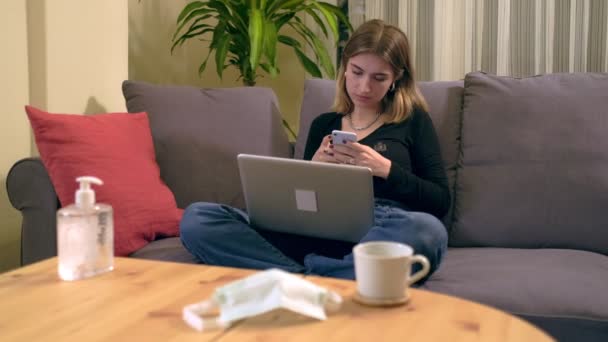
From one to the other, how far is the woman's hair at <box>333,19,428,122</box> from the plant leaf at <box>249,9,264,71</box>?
1.95 feet

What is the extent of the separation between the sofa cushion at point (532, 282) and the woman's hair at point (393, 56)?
Result: 0.49 metres

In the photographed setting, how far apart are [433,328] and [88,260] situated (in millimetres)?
555

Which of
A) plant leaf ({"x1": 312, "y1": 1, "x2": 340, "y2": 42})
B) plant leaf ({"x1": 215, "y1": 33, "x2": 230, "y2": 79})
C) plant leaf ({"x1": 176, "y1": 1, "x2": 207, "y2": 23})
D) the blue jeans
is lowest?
the blue jeans

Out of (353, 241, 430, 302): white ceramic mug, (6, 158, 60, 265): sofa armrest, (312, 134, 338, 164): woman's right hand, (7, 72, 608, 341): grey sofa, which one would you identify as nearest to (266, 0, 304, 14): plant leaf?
(7, 72, 608, 341): grey sofa

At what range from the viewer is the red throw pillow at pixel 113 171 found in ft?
5.81

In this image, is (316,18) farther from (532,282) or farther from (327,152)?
(532,282)

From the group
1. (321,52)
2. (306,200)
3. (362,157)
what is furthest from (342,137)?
(321,52)

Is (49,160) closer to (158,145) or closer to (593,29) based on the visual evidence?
(158,145)

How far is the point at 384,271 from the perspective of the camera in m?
0.90

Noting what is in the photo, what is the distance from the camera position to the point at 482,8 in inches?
106

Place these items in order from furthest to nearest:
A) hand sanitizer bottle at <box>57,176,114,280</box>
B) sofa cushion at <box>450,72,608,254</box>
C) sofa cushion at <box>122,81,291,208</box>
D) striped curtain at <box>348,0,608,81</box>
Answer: striped curtain at <box>348,0,608,81</box> → sofa cushion at <box>122,81,291,208</box> → sofa cushion at <box>450,72,608,254</box> → hand sanitizer bottle at <box>57,176,114,280</box>

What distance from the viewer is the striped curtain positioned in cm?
256

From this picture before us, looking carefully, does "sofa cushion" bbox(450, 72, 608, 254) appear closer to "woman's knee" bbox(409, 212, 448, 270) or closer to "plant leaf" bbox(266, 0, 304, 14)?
"woman's knee" bbox(409, 212, 448, 270)

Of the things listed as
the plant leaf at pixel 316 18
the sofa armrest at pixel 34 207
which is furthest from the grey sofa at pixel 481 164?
the plant leaf at pixel 316 18
